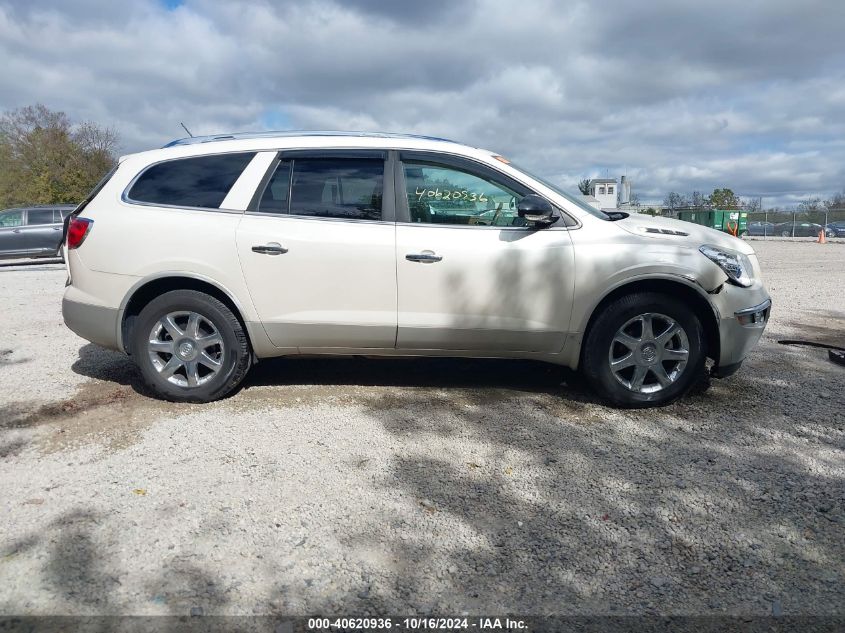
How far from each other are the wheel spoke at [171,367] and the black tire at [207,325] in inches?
1.4

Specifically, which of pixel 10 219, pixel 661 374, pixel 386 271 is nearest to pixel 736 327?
pixel 661 374

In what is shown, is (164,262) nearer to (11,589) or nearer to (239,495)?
(239,495)

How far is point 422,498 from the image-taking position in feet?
10.4

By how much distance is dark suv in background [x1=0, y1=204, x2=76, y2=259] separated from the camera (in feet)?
53.7

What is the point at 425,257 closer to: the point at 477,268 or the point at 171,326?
the point at 477,268

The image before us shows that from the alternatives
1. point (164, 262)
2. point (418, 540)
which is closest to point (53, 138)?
point (164, 262)

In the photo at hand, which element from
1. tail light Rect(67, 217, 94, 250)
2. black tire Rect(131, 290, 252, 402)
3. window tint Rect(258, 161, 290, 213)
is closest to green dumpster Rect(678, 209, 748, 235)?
window tint Rect(258, 161, 290, 213)

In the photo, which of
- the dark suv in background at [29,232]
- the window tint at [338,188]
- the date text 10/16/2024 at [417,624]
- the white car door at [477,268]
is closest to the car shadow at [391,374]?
the white car door at [477,268]

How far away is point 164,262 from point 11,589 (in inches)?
95.9

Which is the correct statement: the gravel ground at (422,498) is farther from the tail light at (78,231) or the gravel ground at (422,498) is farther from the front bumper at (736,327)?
the tail light at (78,231)

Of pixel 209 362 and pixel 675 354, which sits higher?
pixel 675 354

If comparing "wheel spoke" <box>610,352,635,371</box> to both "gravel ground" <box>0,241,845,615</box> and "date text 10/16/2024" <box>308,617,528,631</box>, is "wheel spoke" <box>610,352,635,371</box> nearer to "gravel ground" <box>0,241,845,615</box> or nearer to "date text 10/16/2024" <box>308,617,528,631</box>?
"gravel ground" <box>0,241,845,615</box>

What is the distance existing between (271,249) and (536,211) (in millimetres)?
1799

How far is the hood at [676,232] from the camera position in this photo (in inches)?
171
